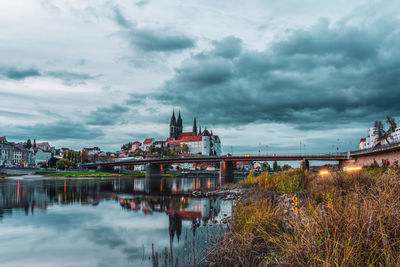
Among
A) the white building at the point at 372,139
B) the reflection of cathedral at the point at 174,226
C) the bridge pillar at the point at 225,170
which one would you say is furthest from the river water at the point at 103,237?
the white building at the point at 372,139

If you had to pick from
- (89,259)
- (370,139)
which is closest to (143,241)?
(89,259)

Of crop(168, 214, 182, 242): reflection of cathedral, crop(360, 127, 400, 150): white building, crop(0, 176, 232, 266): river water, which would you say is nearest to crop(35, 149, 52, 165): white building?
crop(0, 176, 232, 266): river water

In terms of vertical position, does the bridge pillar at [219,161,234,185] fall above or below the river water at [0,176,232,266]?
below

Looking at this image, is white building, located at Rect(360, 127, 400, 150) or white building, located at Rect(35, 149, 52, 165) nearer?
white building, located at Rect(360, 127, 400, 150)

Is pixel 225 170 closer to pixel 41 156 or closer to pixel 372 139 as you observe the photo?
pixel 372 139

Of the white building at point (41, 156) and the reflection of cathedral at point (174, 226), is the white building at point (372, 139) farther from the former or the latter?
the white building at point (41, 156)

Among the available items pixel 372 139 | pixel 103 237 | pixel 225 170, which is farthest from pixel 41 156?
pixel 372 139

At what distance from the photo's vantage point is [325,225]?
5906 millimetres

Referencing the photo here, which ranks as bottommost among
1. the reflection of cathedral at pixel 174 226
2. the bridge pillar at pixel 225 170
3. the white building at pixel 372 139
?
the bridge pillar at pixel 225 170

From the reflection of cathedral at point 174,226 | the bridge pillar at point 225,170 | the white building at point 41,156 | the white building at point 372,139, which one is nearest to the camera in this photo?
the reflection of cathedral at point 174,226

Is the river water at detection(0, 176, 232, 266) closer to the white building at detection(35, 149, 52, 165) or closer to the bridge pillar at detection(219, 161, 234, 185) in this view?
the bridge pillar at detection(219, 161, 234, 185)

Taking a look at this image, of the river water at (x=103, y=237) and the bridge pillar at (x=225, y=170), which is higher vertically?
the river water at (x=103, y=237)

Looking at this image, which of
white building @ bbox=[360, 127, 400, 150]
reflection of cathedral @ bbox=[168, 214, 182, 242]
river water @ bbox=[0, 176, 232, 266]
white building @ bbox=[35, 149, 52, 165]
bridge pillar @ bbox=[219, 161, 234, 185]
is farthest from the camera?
white building @ bbox=[35, 149, 52, 165]

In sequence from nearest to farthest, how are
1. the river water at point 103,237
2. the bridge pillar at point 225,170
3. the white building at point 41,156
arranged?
the river water at point 103,237 → the bridge pillar at point 225,170 → the white building at point 41,156
